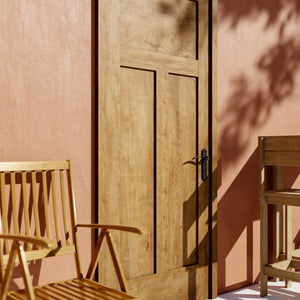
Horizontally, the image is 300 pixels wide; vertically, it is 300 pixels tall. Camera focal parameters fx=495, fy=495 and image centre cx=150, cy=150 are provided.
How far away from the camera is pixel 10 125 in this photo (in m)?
2.79

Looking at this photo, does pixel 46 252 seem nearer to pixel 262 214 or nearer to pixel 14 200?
pixel 14 200

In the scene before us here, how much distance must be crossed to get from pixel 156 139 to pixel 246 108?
41.1 inches

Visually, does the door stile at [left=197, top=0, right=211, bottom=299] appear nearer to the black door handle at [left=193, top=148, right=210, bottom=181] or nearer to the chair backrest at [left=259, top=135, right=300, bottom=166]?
the black door handle at [left=193, top=148, right=210, bottom=181]

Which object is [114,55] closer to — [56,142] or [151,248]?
[56,142]

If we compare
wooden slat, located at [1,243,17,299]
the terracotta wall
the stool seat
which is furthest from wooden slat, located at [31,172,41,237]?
the stool seat

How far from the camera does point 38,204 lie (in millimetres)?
2893

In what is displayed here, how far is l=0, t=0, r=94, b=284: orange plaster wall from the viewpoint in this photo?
2.80m

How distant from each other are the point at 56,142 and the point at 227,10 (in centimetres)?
188

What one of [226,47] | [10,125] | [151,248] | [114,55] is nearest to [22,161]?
[10,125]

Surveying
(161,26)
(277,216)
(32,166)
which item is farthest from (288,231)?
(32,166)

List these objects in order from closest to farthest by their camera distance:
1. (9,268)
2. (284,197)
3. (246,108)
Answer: (9,268) < (284,197) < (246,108)

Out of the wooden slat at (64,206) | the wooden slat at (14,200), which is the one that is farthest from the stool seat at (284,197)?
the wooden slat at (14,200)

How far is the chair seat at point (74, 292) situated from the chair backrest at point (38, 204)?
18 cm

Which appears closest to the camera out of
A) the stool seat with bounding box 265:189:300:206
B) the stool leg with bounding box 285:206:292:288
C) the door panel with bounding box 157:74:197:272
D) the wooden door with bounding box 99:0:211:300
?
the wooden door with bounding box 99:0:211:300
